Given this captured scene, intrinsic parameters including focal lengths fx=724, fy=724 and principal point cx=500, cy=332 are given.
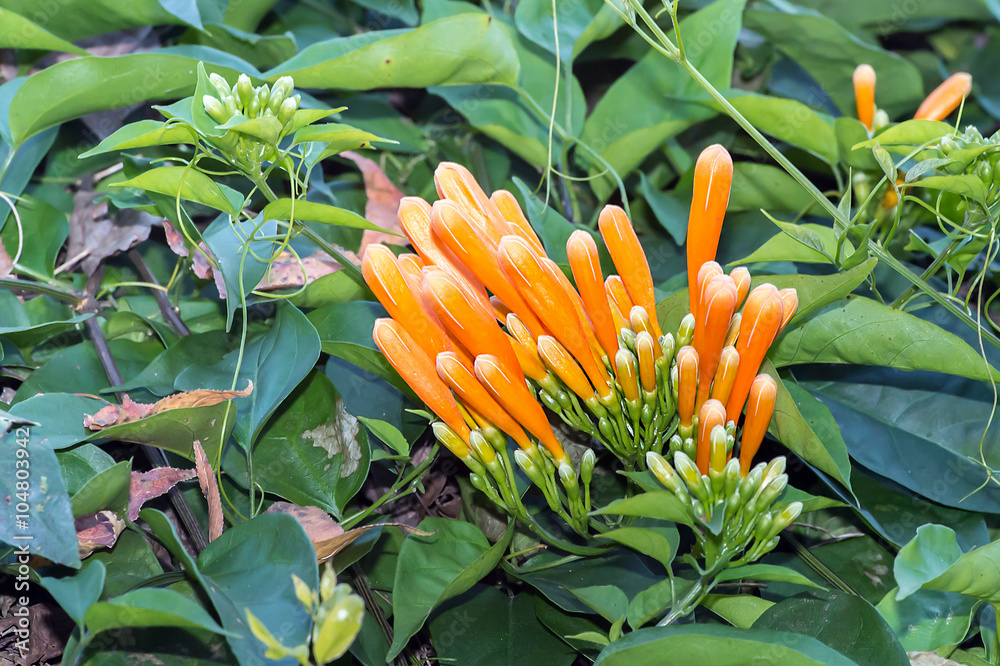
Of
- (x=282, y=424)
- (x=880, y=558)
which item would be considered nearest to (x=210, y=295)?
(x=282, y=424)

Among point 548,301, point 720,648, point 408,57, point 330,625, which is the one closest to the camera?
point 330,625

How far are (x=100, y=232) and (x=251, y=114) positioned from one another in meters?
0.45

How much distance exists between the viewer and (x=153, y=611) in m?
0.53

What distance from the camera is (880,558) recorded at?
2.81 ft

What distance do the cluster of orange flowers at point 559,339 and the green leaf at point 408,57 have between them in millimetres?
281

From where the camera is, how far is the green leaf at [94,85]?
867 millimetres

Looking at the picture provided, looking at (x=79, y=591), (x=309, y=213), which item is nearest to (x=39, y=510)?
(x=79, y=591)

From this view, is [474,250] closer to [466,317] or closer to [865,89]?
[466,317]

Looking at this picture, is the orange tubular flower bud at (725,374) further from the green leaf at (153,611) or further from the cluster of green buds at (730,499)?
the green leaf at (153,611)

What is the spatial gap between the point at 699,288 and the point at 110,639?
642mm

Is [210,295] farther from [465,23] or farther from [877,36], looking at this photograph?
[877,36]

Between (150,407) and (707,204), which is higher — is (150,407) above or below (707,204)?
below

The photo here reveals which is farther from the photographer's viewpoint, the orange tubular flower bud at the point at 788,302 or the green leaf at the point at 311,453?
the green leaf at the point at 311,453

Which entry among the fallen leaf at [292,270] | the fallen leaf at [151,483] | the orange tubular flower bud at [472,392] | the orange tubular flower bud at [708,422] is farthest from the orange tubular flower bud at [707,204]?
the fallen leaf at [151,483]
